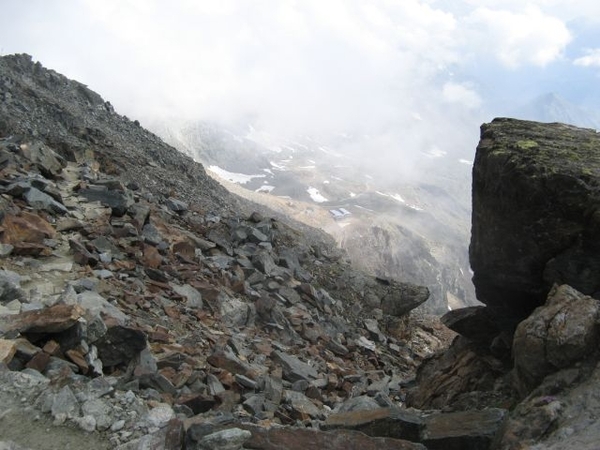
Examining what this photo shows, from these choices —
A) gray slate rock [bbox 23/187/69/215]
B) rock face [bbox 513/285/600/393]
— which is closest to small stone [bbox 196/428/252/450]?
rock face [bbox 513/285/600/393]

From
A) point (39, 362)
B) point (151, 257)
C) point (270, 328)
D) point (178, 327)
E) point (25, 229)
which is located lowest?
point (39, 362)

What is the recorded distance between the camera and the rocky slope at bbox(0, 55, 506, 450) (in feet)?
26.5

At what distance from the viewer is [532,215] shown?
34.4 feet

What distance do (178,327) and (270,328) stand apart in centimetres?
428

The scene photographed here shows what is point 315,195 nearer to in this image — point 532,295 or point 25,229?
point 25,229

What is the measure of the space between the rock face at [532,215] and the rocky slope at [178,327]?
11.7 feet

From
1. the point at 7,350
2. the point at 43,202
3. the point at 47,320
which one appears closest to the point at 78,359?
the point at 47,320

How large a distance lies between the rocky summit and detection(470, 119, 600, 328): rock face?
1.6 inches

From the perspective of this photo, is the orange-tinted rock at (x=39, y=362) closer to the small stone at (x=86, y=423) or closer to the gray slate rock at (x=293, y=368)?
the small stone at (x=86, y=423)

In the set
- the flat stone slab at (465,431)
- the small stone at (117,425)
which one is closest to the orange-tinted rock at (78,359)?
the small stone at (117,425)

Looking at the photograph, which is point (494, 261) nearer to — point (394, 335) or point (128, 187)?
point (394, 335)

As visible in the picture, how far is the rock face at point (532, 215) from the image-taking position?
9.93m

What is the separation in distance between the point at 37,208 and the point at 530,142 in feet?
49.0

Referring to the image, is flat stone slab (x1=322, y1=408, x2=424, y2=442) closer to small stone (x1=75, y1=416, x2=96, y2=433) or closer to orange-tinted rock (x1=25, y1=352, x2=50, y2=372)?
small stone (x1=75, y1=416, x2=96, y2=433)
